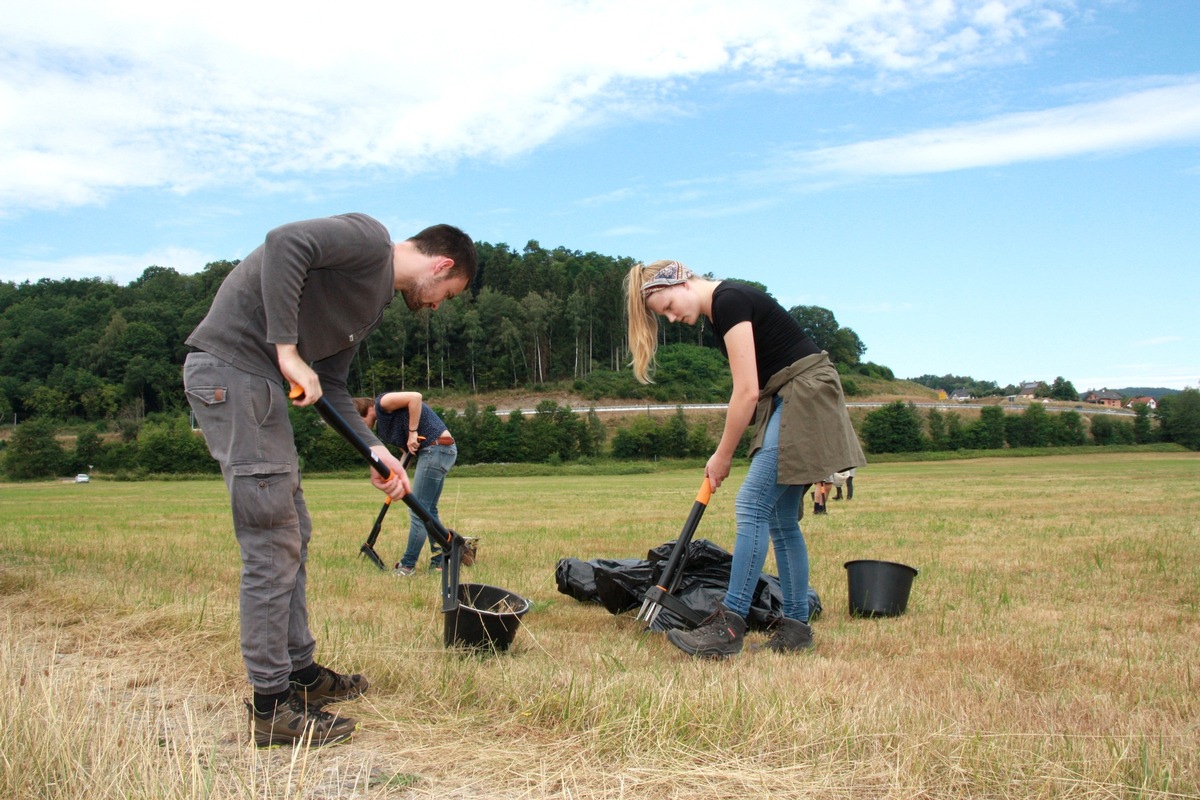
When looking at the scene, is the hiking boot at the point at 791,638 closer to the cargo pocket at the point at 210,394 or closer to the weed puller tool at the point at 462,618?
the weed puller tool at the point at 462,618

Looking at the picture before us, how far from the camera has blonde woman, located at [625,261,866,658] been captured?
177 inches

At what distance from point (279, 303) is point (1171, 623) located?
5.44 m

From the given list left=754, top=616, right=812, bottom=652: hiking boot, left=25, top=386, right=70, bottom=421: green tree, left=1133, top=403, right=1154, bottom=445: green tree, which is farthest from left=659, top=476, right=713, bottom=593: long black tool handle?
left=25, top=386, right=70, bottom=421: green tree

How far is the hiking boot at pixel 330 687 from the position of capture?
346cm

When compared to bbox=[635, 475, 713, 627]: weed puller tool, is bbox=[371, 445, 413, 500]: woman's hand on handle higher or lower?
higher

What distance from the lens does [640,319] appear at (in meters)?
4.80

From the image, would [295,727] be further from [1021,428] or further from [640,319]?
[1021,428]

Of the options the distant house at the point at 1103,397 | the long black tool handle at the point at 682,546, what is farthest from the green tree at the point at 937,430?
the distant house at the point at 1103,397

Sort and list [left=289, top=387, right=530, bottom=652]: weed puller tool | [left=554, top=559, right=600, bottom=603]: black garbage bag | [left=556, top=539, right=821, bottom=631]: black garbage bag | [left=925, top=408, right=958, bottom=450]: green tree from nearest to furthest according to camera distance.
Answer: [left=289, top=387, right=530, bottom=652]: weed puller tool < [left=556, top=539, right=821, bottom=631]: black garbage bag < [left=554, top=559, right=600, bottom=603]: black garbage bag < [left=925, top=408, right=958, bottom=450]: green tree

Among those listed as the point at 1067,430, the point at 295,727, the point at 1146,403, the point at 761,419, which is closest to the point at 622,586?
the point at 761,419

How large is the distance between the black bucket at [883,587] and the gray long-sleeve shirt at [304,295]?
3.64 meters

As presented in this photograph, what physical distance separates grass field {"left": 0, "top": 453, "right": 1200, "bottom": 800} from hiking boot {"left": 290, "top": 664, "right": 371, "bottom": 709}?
0.09 m

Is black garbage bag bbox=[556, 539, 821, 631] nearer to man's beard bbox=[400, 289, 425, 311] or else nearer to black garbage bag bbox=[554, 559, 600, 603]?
black garbage bag bbox=[554, 559, 600, 603]

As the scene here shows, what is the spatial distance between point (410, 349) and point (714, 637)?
100146 mm
